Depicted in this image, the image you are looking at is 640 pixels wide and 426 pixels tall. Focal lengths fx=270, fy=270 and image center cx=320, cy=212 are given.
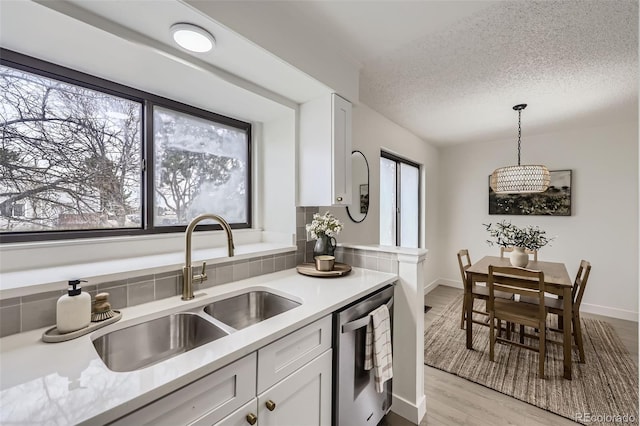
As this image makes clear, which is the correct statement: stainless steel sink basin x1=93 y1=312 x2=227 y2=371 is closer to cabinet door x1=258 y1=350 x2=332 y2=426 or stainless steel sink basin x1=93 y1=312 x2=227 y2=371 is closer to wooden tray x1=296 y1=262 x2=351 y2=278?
cabinet door x1=258 y1=350 x2=332 y2=426

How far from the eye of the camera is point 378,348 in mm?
1468

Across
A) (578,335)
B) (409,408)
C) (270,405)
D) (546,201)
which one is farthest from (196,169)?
(546,201)

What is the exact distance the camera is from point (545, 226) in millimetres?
3887

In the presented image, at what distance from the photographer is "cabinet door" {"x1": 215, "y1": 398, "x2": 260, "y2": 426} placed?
86 cm

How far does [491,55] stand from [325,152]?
54.0 inches

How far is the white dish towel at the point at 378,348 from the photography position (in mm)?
→ 1453

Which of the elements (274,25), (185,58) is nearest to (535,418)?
(274,25)

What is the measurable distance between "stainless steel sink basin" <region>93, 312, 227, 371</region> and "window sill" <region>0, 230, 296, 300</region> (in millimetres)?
243

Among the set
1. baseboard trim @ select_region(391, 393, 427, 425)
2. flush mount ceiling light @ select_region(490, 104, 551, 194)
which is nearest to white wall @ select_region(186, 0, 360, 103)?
flush mount ceiling light @ select_region(490, 104, 551, 194)

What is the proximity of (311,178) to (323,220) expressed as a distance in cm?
34

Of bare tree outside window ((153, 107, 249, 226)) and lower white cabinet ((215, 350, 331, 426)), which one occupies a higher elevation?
bare tree outside window ((153, 107, 249, 226))

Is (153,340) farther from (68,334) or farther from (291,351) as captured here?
(291,351)

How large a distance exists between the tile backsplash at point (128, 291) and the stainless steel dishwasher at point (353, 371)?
0.69 metres

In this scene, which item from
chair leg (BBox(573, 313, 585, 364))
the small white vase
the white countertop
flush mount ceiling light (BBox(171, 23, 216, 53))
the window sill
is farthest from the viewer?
the small white vase
